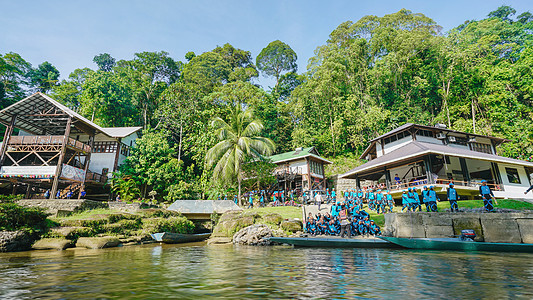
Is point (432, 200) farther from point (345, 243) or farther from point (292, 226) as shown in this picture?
point (292, 226)

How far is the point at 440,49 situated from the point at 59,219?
147ft

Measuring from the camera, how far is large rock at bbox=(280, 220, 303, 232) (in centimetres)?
1580

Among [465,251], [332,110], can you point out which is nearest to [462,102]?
[332,110]

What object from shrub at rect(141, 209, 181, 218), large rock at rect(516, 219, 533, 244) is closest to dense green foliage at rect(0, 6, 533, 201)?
shrub at rect(141, 209, 181, 218)

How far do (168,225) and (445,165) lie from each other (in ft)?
70.8

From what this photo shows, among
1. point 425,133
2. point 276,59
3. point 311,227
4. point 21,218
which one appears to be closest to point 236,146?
point 311,227

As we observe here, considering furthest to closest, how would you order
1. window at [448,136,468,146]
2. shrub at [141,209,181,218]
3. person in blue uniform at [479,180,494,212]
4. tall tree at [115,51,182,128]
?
tall tree at [115,51,182,128] < window at [448,136,468,146] < shrub at [141,209,181,218] < person in blue uniform at [479,180,494,212]

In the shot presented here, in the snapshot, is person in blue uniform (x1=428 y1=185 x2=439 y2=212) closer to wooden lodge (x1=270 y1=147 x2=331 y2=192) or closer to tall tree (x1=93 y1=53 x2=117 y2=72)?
wooden lodge (x1=270 y1=147 x2=331 y2=192)

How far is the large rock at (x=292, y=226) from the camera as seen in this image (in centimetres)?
1580

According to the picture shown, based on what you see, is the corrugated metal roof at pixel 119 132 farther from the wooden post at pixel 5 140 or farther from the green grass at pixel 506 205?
the green grass at pixel 506 205

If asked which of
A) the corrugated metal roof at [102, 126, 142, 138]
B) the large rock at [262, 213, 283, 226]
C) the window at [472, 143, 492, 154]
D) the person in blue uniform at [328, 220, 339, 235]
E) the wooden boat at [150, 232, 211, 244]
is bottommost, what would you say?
the wooden boat at [150, 232, 211, 244]

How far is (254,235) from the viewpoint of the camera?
Answer: 1534cm

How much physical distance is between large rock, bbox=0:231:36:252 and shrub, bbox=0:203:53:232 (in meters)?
0.50

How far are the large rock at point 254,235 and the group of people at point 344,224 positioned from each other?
254 cm
